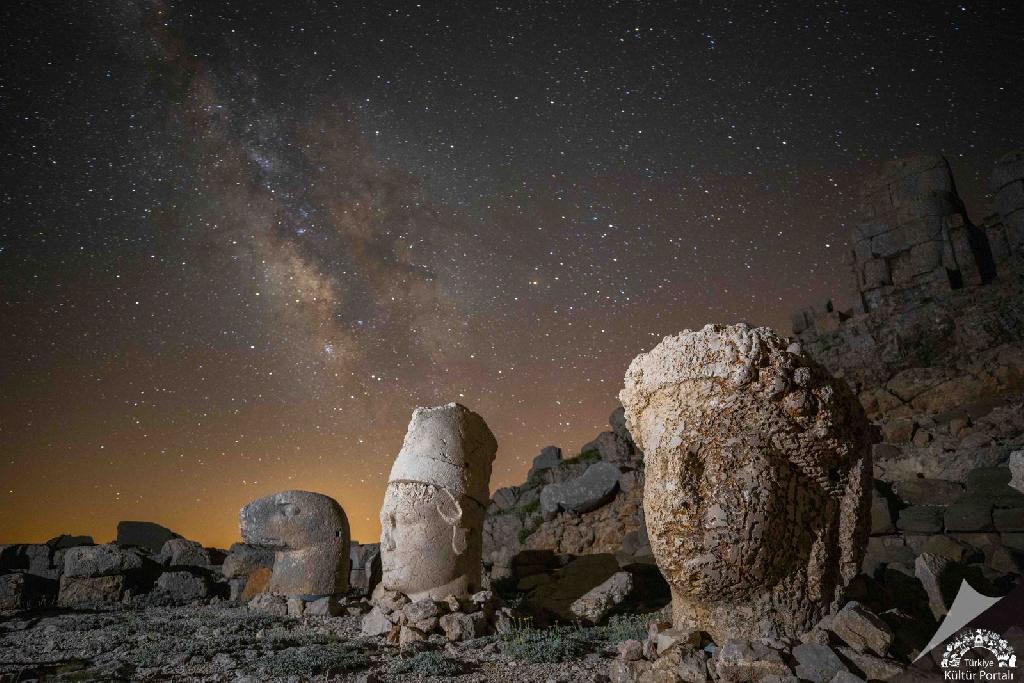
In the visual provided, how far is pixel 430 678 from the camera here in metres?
4.48

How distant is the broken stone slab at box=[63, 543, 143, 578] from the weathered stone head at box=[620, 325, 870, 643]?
10006mm

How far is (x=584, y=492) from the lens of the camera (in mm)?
13617

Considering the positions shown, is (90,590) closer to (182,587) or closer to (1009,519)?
(182,587)

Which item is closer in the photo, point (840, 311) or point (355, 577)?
point (355, 577)

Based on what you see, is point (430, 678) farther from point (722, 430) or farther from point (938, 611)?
point (938, 611)

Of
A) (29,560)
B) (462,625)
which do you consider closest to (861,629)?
(462,625)

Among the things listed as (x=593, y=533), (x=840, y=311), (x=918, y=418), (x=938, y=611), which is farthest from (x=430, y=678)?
(x=840, y=311)

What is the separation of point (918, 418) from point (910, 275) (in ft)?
37.8

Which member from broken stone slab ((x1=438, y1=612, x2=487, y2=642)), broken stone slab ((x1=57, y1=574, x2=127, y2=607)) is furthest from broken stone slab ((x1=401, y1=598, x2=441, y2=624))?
broken stone slab ((x1=57, y1=574, x2=127, y2=607))

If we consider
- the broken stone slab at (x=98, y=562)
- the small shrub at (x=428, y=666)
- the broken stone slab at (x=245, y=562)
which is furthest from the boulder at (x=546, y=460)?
the small shrub at (x=428, y=666)

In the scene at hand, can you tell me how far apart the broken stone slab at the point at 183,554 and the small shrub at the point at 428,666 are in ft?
31.3

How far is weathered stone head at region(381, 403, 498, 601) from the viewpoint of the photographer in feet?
21.6

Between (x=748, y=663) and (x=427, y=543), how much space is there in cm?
401

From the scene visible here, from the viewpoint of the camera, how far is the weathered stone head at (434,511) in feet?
21.6
